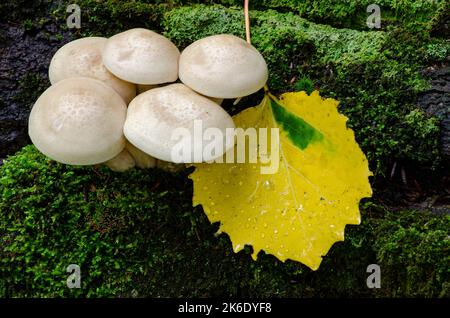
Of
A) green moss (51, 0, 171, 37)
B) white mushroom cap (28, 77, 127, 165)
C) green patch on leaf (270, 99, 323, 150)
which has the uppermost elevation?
green moss (51, 0, 171, 37)

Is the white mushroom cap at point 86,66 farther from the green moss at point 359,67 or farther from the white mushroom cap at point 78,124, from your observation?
the green moss at point 359,67

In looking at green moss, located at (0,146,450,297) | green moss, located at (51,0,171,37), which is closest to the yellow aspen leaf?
green moss, located at (0,146,450,297)

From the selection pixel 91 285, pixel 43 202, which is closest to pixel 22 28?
pixel 43 202

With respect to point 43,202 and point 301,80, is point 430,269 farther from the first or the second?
point 43,202

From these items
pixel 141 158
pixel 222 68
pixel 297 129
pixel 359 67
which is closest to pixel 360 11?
pixel 359 67

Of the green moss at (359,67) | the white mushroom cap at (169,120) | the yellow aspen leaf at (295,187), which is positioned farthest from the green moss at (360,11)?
the white mushroom cap at (169,120)

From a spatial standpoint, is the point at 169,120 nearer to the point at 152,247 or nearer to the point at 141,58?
the point at 141,58

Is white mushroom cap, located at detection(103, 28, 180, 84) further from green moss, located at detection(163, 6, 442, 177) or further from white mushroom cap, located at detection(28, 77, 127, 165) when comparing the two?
green moss, located at detection(163, 6, 442, 177)
